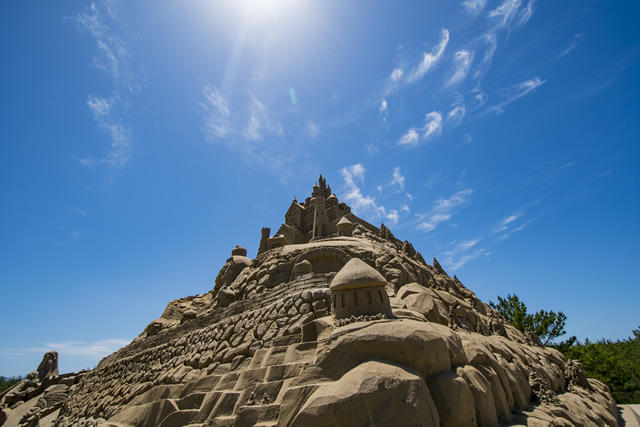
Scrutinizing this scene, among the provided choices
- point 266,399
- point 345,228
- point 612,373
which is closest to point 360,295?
point 266,399

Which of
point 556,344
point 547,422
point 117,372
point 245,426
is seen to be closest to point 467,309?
point 547,422

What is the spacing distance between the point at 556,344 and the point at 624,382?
5961 millimetres

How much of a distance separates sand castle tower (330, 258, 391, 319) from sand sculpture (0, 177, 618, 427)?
3 cm

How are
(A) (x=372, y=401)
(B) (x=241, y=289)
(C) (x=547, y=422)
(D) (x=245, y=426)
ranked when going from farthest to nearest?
(B) (x=241, y=289) < (C) (x=547, y=422) < (D) (x=245, y=426) < (A) (x=372, y=401)

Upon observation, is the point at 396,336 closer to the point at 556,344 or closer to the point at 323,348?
the point at 323,348

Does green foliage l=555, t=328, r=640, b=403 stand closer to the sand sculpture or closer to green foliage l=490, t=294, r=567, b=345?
green foliage l=490, t=294, r=567, b=345

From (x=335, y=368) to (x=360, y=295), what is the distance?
209 centimetres

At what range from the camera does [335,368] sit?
6.68 meters

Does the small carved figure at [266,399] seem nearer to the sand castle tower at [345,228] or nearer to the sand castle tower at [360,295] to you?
the sand castle tower at [360,295]

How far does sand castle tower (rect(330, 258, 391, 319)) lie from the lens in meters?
8.12

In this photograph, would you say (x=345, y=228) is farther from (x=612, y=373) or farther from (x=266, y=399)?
(x=612, y=373)

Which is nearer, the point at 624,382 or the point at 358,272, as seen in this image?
the point at 358,272

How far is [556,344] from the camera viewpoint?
34.8m

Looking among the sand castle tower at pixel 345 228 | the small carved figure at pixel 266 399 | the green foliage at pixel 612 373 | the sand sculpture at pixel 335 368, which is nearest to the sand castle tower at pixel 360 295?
the sand sculpture at pixel 335 368
